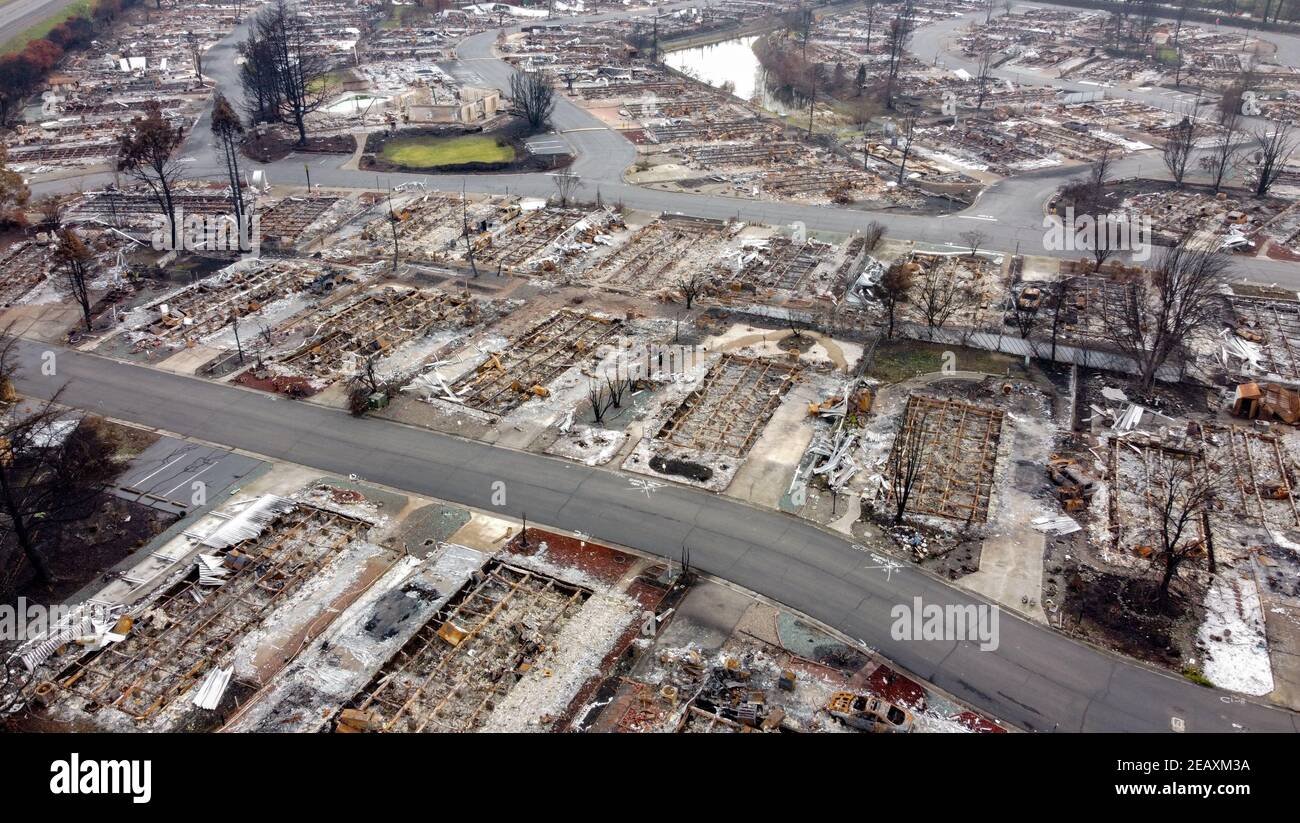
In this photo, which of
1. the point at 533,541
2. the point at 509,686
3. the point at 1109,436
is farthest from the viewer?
the point at 1109,436

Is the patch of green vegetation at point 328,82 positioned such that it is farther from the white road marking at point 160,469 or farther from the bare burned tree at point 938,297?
the bare burned tree at point 938,297

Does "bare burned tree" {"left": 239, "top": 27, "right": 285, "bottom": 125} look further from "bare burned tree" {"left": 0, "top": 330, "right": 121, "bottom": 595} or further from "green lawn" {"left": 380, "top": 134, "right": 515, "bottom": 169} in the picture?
"bare burned tree" {"left": 0, "top": 330, "right": 121, "bottom": 595}

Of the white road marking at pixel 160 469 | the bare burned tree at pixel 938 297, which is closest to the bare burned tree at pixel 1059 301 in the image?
the bare burned tree at pixel 938 297

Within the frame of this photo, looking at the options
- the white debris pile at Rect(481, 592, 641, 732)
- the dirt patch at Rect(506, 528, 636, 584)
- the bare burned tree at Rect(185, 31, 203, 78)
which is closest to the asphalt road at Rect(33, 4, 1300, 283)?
the bare burned tree at Rect(185, 31, 203, 78)

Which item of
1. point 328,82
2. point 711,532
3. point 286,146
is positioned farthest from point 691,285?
point 328,82
